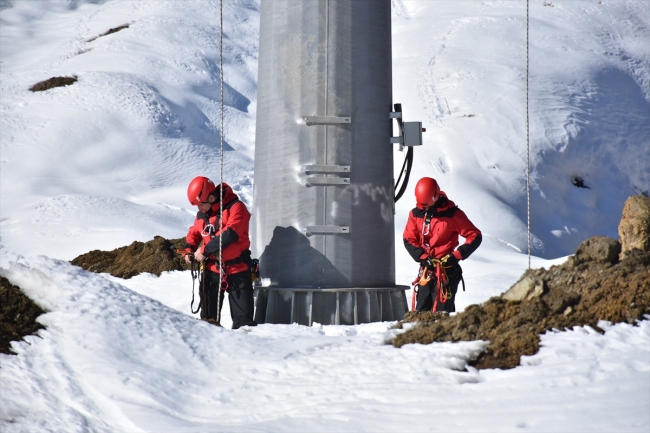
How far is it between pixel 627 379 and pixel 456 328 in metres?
1.10

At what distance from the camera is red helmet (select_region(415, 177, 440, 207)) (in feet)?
26.9

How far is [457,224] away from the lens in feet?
27.8

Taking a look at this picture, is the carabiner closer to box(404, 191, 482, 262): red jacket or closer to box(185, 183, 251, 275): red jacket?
box(185, 183, 251, 275): red jacket

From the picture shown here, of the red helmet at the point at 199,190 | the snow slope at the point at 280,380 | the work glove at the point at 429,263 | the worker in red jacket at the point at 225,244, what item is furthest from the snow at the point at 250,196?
the red helmet at the point at 199,190

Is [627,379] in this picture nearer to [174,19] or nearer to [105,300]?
[105,300]

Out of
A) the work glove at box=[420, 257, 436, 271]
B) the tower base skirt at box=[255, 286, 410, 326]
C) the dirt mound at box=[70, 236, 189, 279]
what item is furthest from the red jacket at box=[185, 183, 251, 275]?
the dirt mound at box=[70, 236, 189, 279]

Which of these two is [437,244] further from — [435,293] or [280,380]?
[280,380]

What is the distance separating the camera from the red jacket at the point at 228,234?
7.99 metres

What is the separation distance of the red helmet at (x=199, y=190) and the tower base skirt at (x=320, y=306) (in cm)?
102

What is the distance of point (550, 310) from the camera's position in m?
4.91

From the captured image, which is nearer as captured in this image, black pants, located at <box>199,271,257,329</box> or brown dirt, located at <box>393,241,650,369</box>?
brown dirt, located at <box>393,241,650,369</box>

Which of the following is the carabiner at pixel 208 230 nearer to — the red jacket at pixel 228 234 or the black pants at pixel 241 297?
the red jacket at pixel 228 234

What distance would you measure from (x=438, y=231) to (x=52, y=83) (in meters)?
21.4

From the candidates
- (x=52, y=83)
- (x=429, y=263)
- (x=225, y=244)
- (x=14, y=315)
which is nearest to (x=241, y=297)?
(x=225, y=244)
